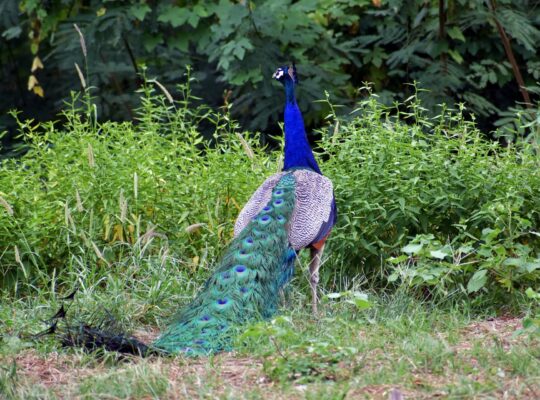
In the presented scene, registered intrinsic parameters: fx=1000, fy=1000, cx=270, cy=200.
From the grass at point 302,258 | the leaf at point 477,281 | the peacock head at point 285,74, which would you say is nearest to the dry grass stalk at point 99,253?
the grass at point 302,258

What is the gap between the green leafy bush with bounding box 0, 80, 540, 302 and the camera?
19.2ft

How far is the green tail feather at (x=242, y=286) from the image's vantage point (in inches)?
183

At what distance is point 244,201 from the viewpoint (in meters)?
6.44

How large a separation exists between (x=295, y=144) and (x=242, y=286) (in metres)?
1.38

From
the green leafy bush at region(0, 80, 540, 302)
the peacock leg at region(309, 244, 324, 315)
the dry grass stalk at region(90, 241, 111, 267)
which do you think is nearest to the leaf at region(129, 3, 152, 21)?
the green leafy bush at region(0, 80, 540, 302)

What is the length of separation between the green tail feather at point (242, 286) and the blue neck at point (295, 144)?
0.24m

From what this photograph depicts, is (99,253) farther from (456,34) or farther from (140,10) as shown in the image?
(456,34)

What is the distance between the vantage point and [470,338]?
476cm

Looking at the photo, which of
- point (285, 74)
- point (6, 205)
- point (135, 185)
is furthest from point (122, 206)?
point (285, 74)

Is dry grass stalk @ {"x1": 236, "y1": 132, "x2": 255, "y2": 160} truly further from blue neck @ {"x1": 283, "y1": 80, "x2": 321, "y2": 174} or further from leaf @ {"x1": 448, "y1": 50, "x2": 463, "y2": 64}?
leaf @ {"x1": 448, "y1": 50, "x2": 463, "y2": 64}

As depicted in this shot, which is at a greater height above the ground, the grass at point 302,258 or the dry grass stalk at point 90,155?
the dry grass stalk at point 90,155

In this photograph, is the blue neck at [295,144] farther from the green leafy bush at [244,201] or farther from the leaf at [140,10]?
the leaf at [140,10]

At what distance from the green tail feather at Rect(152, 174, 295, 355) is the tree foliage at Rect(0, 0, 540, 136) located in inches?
112

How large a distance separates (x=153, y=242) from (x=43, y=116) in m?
5.09
